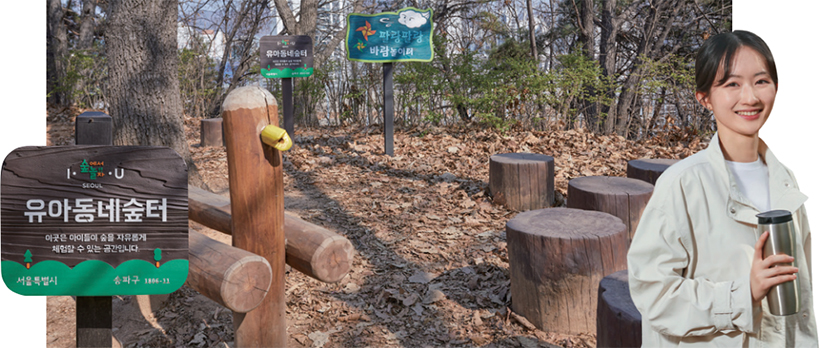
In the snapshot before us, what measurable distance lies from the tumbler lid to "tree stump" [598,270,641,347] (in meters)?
0.88

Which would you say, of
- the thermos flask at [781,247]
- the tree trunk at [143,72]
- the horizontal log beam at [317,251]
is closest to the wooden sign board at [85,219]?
the horizontal log beam at [317,251]

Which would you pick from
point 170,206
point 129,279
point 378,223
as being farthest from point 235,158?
point 378,223

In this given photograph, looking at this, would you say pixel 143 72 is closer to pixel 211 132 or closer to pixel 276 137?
pixel 211 132

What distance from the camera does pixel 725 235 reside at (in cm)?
159

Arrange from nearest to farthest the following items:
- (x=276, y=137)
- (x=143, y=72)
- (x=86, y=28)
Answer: (x=276, y=137) → (x=143, y=72) → (x=86, y=28)

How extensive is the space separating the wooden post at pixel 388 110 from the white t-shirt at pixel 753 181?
6.65 metres

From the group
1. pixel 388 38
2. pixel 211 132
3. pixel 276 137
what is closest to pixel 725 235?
pixel 276 137

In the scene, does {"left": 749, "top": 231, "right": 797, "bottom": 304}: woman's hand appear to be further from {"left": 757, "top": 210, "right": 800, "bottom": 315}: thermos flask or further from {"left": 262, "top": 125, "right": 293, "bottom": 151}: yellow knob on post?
{"left": 262, "top": 125, "right": 293, "bottom": 151}: yellow knob on post

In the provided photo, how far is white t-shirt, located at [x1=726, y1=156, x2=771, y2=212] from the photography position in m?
1.66

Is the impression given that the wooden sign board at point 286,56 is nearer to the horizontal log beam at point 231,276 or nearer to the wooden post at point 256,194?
the wooden post at point 256,194

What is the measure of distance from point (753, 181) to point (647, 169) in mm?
3823

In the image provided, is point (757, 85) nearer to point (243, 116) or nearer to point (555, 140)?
point (243, 116)

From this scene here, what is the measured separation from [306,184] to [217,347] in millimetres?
3475

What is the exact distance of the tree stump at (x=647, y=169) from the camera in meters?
5.28
